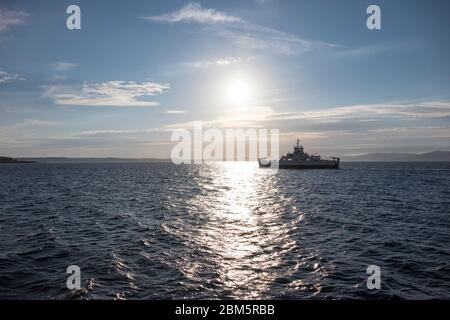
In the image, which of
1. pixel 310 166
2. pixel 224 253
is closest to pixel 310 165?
pixel 310 166

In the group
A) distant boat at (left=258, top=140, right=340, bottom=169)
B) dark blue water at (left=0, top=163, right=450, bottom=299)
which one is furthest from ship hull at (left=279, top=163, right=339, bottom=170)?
dark blue water at (left=0, top=163, right=450, bottom=299)

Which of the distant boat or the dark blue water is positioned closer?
the dark blue water

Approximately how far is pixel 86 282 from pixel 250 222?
18.6 metres

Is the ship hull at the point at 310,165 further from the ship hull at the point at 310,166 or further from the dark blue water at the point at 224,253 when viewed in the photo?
the dark blue water at the point at 224,253

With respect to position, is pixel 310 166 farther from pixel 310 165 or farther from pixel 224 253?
pixel 224 253

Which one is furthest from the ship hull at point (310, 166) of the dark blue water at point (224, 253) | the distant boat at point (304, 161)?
the dark blue water at point (224, 253)

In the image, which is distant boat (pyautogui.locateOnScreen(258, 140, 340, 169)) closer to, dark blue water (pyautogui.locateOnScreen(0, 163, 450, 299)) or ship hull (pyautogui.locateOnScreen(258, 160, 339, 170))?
ship hull (pyautogui.locateOnScreen(258, 160, 339, 170))

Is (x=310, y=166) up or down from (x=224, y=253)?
up

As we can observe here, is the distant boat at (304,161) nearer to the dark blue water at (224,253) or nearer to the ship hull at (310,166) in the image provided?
the ship hull at (310,166)

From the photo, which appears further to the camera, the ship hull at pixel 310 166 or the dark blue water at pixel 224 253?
the ship hull at pixel 310 166

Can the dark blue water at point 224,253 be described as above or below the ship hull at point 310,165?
below
